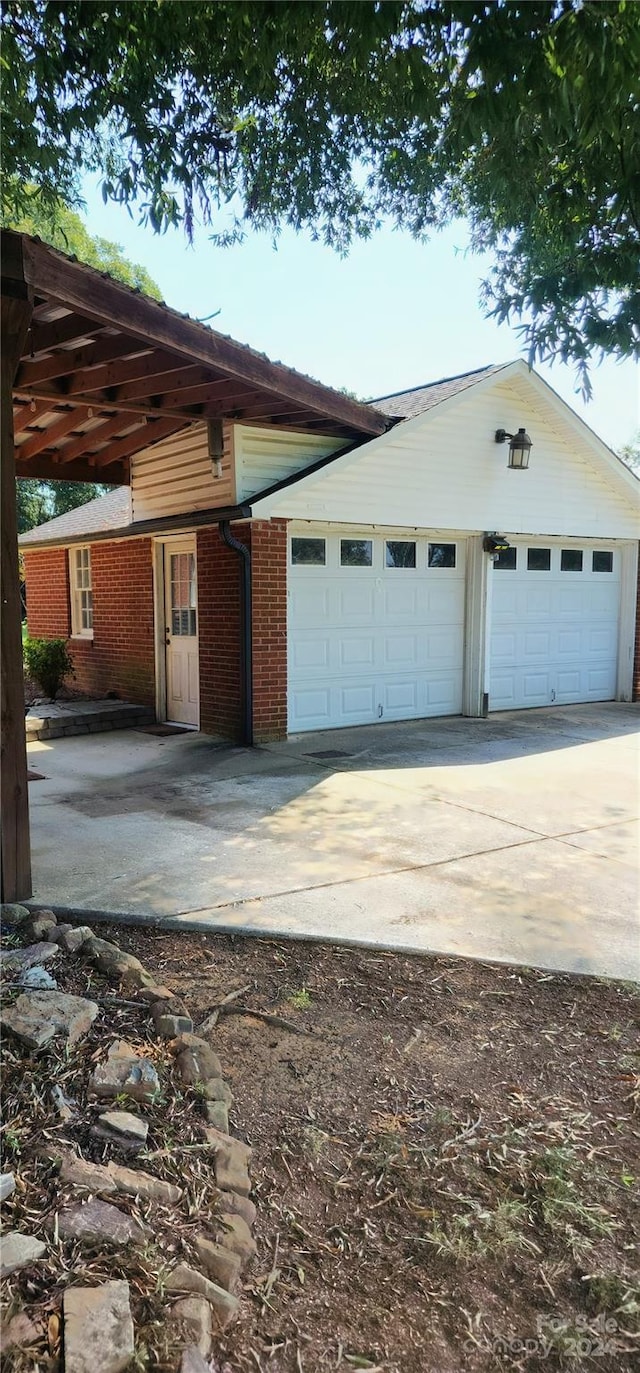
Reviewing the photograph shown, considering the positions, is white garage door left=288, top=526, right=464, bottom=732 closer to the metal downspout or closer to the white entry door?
the metal downspout

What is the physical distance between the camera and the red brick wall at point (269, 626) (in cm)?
895

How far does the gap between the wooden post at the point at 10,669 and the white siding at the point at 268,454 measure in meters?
4.71

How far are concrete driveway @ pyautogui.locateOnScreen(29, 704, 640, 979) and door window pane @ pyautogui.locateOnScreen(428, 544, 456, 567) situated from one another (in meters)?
2.69

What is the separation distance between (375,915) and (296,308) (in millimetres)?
5679

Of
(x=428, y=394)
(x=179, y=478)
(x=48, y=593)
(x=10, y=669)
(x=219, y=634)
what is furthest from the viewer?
(x=48, y=593)

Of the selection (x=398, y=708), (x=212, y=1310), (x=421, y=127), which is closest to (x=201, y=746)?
(x=398, y=708)

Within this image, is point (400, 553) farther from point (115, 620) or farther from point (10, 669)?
point (10, 669)

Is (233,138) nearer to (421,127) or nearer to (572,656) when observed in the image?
(421,127)

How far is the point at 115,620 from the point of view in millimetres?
11859

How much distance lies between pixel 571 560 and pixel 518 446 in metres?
2.49

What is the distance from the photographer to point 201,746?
920cm

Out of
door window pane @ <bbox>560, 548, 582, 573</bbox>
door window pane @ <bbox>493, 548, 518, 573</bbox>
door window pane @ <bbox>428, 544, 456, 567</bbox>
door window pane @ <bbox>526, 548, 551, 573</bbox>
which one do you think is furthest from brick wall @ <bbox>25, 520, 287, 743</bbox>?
door window pane @ <bbox>560, 548, 582, 573</bbox>

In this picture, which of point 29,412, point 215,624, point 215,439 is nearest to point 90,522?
point 215,624

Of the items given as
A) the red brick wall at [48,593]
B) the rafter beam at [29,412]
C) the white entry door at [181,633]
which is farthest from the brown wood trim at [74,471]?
the red brick wall at [48,593]
